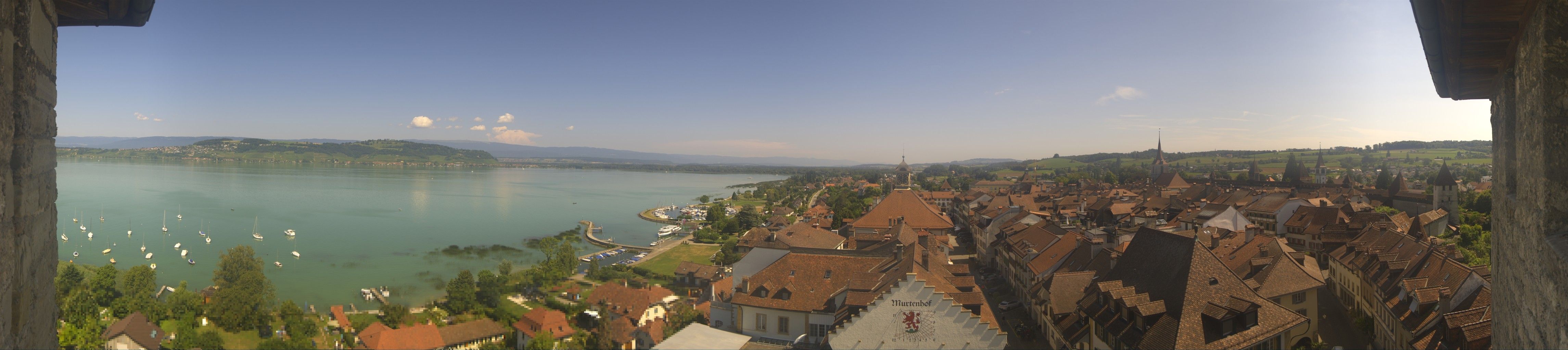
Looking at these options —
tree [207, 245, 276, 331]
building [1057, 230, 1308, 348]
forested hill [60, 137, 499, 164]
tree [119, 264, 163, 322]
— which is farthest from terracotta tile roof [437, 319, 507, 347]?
forested hill [60, 137, 499, 164]

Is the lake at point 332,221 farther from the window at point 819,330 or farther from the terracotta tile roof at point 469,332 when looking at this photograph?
the window at point 819,330

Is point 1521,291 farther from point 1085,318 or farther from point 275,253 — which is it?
point 275,253

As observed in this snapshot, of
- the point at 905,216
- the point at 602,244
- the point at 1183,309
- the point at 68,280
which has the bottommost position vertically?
the point at 602,244

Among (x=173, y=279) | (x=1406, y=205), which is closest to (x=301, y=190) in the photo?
(x=173, y=279)

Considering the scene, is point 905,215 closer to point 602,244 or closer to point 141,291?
point 602,244

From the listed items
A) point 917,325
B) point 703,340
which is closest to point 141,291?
point 703,340

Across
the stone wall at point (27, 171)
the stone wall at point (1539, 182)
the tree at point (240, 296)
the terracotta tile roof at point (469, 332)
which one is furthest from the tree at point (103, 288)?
the stone wall at point (1539, 182)

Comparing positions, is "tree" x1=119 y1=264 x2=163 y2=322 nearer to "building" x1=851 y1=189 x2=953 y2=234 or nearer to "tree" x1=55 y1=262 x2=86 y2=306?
"tree" x1=55 y1=262 x2=86 y2=306
